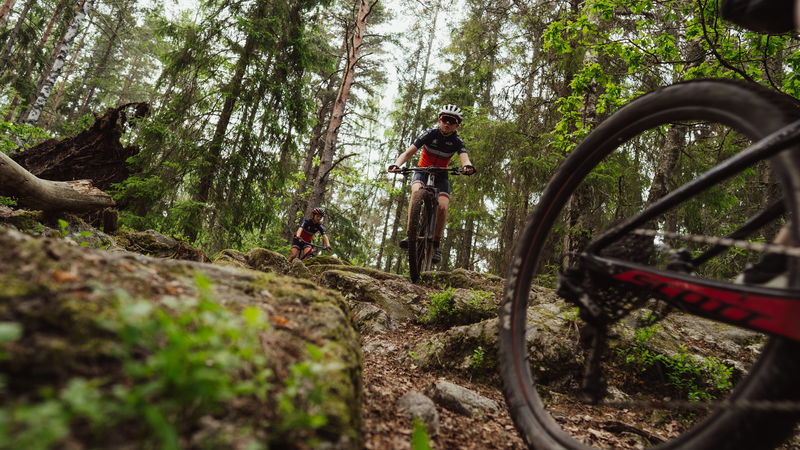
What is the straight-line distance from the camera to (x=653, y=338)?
402 cm

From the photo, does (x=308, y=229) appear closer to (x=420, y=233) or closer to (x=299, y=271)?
(x=299, y=271)

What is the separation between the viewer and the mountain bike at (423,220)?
20.3 ft

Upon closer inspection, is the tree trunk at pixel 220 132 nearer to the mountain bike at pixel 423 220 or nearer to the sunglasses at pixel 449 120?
the mountain bike at pixel 423 220

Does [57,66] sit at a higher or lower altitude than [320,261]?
higher

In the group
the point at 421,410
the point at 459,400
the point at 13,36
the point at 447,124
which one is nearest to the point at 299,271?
the point at 447,124

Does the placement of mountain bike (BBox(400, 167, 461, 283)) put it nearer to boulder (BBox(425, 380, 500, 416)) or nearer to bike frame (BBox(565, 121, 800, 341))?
boulder (BBox(425, 380, 500, 416))

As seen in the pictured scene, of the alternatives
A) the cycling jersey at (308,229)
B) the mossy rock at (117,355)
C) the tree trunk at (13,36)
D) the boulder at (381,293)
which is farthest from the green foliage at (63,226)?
the tree trunk at (13,36)

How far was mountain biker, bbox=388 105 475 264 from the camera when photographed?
6.29 meters

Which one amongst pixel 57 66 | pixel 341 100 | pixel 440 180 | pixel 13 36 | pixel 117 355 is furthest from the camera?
pixel 13 36

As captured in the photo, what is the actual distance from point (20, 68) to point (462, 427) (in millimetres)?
23917

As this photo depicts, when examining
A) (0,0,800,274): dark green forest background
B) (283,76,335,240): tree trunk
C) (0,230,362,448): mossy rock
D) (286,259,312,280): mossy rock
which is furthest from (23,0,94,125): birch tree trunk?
(0,230,362,448): mossy rock

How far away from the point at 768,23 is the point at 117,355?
7.37ft

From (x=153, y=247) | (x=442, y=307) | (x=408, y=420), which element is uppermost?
(x=442, y=307)

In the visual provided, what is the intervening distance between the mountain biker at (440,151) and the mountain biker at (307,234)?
4837mm
